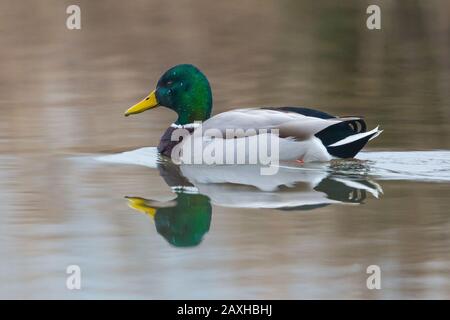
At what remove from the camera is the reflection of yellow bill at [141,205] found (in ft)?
25.4

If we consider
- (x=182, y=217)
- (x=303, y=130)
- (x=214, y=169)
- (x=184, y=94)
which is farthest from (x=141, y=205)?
(x=184, y=94)

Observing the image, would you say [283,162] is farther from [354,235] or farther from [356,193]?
[354,235]

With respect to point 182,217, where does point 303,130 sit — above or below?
above

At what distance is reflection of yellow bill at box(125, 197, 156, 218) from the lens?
775 centimetres

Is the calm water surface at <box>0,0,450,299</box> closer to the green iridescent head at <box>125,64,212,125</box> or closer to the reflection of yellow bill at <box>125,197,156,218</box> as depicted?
the reflection of yellow bill at <box>125,197,156,218</box>

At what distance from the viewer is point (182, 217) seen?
25.2ft

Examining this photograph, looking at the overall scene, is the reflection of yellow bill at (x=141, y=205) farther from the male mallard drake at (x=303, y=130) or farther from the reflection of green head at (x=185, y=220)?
the male mallard drake at (x=303, y=130)

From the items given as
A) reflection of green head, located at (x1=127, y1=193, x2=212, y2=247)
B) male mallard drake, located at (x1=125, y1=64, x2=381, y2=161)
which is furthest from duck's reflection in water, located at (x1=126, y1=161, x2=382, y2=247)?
male mallard drake, located at (x1=125, y1=64, x2=381, y2=161)

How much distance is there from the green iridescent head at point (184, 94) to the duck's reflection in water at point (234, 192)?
88 cm

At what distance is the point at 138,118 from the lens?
38.1ft

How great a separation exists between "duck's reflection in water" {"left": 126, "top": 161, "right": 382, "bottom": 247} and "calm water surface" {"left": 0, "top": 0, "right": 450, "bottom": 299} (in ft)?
0.07

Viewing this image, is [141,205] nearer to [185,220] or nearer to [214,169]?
[185,220]

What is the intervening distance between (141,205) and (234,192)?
761mm

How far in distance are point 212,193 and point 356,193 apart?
996 mm
